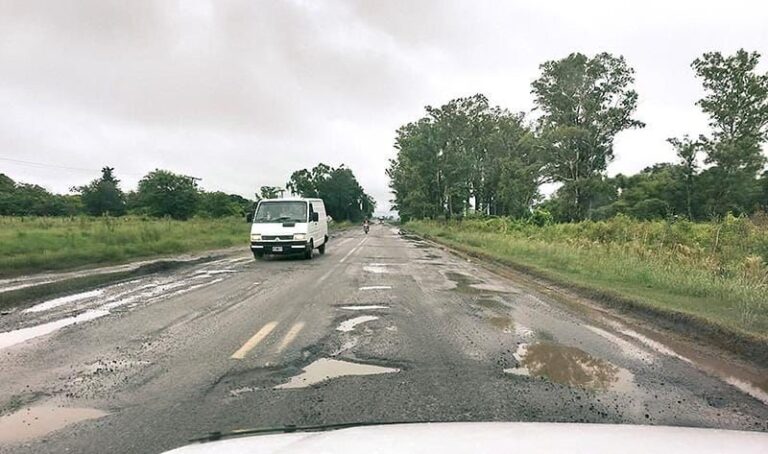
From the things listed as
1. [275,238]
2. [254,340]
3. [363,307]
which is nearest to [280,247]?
[275,238]

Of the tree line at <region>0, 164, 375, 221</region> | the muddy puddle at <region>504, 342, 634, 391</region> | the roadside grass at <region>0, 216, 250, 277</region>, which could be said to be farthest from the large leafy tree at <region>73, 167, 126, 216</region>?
the muddy puddle at <region>504, 342, 634, 391</region>

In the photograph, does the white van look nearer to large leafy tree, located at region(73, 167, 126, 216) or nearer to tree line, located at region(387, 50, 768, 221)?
tree line, located at region(387, 50, 768, 221)

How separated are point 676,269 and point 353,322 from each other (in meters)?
8.72

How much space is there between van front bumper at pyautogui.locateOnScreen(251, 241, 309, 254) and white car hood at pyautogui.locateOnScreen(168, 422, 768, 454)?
16.8 metres

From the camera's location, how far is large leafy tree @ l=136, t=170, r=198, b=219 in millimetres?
85688

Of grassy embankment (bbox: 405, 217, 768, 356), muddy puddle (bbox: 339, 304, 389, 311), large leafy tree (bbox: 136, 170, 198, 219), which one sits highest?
large leafy tree (bbox: 136, 170, 198, 219)

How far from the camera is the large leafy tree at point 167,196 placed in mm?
85688

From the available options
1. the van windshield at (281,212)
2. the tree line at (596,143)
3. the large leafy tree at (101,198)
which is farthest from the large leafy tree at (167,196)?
the van windshield at (281,212)

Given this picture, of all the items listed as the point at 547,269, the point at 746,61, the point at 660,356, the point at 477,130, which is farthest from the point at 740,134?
the point at 660,356

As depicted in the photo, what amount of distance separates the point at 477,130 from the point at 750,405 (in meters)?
55.4

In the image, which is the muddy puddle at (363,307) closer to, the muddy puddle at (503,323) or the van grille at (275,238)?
the muddy puddle at (503,323)

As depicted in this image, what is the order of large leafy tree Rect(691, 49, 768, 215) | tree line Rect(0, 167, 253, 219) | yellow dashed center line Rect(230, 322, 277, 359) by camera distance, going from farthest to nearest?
tree line Rect(0, 167, 253, 219) → large leafy tree Rect(691, 49, 768, 215) → yellow dashed center line Rect(230, 322, 277, 359)

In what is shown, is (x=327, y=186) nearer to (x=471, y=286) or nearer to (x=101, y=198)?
(x=101, y=198)

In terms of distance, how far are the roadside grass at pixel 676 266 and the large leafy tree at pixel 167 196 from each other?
245 ft
